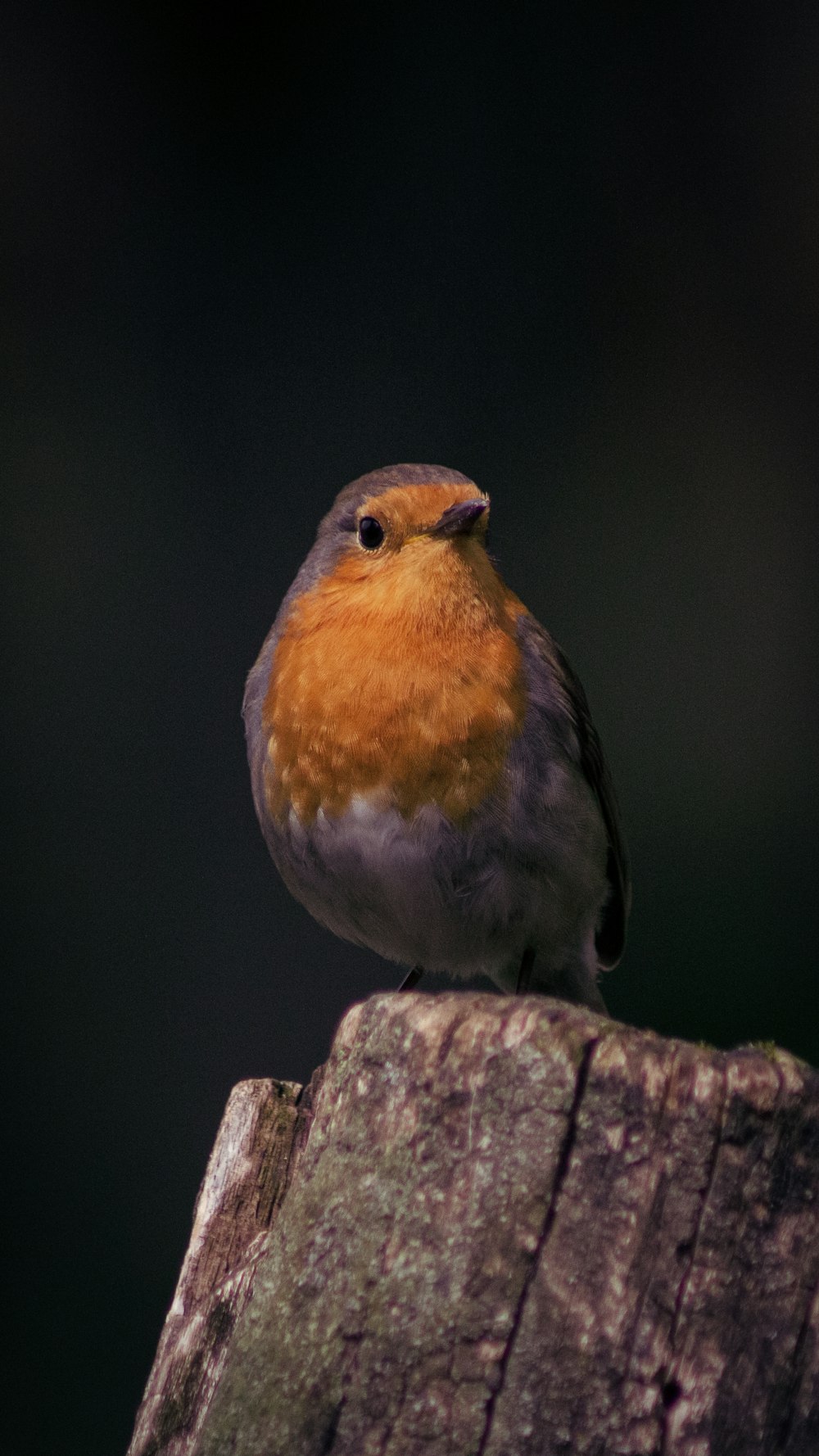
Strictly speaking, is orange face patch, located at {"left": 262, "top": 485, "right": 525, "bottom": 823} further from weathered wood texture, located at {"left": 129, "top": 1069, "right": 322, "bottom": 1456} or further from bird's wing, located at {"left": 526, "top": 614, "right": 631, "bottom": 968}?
weathered wood texture, located at {"left": 129, "top": 1069, "right": 322, "bottom": 1456}

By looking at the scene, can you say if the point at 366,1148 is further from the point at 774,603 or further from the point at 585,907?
the point at 774,603

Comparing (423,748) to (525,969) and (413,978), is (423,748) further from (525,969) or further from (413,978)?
A: (413,978)

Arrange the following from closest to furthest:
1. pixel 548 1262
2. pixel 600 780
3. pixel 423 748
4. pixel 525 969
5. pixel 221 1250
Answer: pixel 548 1262 → pixel 221 1250 → pixel 423 748 → pixel 525 969 → pixel 600 780

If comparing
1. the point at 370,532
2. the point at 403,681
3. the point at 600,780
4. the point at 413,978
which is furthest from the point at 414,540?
the point at 413,978

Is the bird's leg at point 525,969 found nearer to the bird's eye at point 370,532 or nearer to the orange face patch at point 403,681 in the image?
the orange face patch at point 403,681

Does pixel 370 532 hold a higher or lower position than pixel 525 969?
higher

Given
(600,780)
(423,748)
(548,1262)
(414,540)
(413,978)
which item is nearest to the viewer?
(548,1262)

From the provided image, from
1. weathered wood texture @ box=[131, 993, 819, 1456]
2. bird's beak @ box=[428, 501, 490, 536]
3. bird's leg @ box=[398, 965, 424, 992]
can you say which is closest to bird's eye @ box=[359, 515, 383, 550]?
bird's beak @ box=[428, 501, 490, 536]

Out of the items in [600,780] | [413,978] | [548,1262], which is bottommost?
[548,1262]
